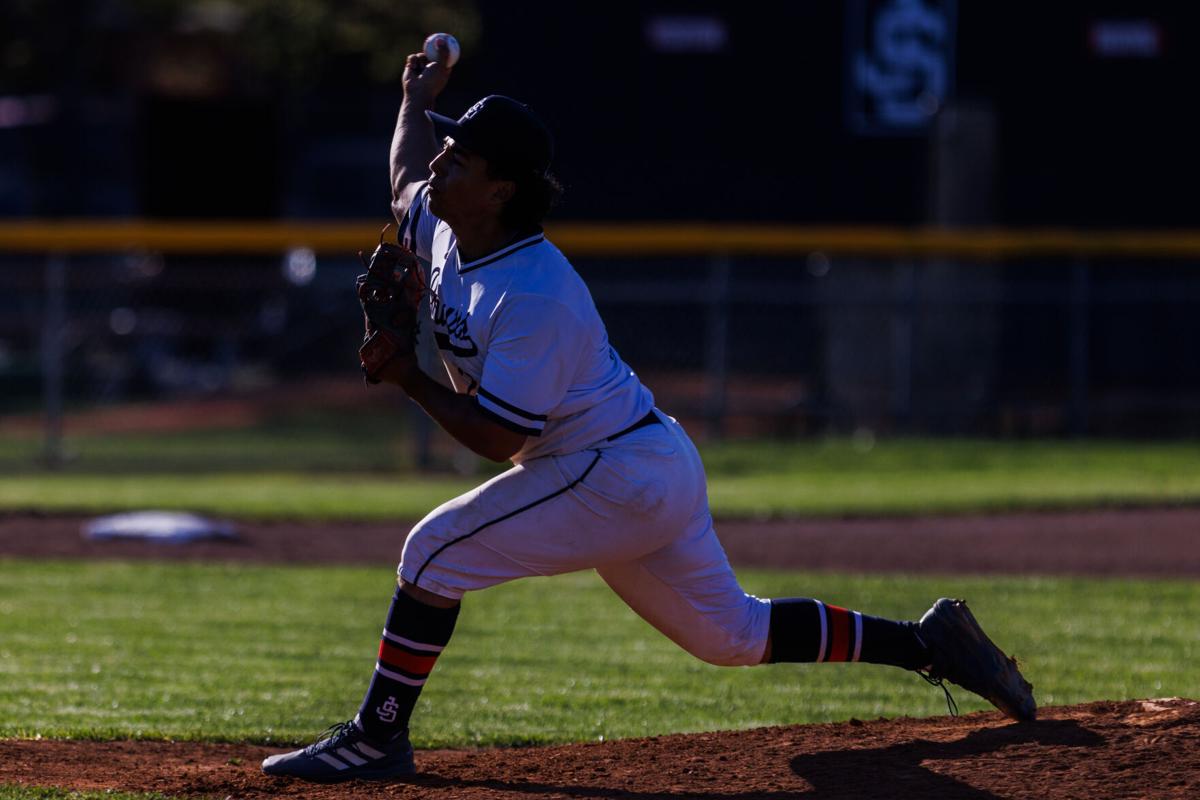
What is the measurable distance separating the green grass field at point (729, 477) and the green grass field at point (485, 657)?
2.89 m

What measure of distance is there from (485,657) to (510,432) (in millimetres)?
3038

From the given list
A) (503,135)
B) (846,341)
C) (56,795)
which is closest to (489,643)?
(56,795)

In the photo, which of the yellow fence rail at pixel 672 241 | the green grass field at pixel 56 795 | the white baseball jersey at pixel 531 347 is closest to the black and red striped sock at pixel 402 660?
the white baseball jersey at pixel 531 347

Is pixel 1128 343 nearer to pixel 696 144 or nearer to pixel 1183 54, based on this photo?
pixel 1183 54

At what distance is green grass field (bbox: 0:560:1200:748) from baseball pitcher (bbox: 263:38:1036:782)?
1.01 m

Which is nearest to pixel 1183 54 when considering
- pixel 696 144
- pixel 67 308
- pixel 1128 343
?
pixel 1128 343

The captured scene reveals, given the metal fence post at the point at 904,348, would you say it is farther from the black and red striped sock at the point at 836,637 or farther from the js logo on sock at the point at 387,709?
the js logo on sock at the point at 387,709

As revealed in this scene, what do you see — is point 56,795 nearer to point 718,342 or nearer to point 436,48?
point 436,48

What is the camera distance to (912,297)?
641 inches

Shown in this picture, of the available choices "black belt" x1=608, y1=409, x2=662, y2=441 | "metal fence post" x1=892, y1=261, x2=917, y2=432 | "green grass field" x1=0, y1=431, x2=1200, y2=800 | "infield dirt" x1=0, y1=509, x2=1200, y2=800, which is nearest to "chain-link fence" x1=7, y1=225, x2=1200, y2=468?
"metal fence post" x1=892, y1=261, x2=917, y2=432

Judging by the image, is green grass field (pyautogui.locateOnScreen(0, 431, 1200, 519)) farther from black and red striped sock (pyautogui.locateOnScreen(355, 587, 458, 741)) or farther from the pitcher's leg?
black and red striped sock (pyautogui.locateOnScreen(355, 587, 458, 741))

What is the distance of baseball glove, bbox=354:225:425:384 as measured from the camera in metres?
4.75

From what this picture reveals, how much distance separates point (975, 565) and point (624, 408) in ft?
18.5

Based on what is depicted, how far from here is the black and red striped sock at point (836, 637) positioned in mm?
5297
